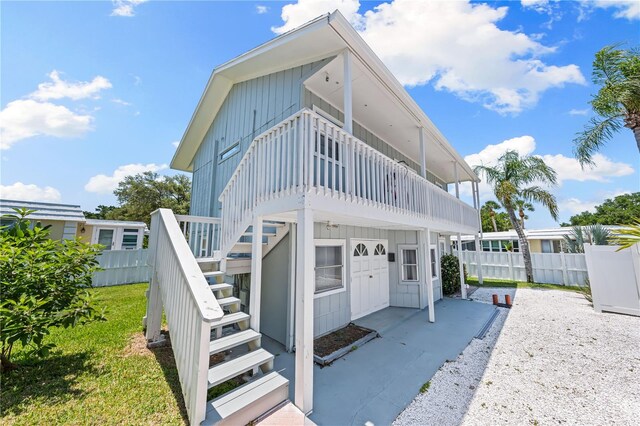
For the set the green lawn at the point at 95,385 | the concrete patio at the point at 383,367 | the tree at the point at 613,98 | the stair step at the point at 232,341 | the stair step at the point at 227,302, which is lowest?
the concrete patio at the point at 383,367

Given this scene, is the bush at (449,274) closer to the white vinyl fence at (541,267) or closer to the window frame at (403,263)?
the window frame at (403,263)

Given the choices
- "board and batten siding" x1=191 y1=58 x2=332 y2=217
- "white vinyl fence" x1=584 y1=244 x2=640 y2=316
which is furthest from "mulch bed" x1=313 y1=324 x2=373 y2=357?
"white vinyl fence" x1=584 y1=244 x2=640 y2=316

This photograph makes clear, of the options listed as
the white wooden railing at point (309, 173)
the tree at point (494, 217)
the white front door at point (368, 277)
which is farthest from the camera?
the tree at point (494, 217)

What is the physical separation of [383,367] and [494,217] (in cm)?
3790

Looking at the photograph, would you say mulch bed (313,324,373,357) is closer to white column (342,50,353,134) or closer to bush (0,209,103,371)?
bush (0,209,103,371)

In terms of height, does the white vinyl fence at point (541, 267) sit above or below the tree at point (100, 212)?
below

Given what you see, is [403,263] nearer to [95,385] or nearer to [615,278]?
[615,278]

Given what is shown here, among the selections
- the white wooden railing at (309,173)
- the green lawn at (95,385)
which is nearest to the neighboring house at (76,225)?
the green lawn at (95,385)

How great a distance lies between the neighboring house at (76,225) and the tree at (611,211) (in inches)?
2338

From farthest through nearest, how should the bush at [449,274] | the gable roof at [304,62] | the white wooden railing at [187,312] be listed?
the bush at [449,274] → the gable roof at [304,62] → the white wooden railing at [187,312]

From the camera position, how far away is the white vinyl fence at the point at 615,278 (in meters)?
7.41

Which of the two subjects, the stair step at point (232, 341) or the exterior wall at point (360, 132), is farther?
the exterior wall at point (360, 132)

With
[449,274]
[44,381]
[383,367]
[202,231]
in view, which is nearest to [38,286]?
[44,381]

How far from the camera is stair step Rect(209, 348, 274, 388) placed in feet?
9.14
